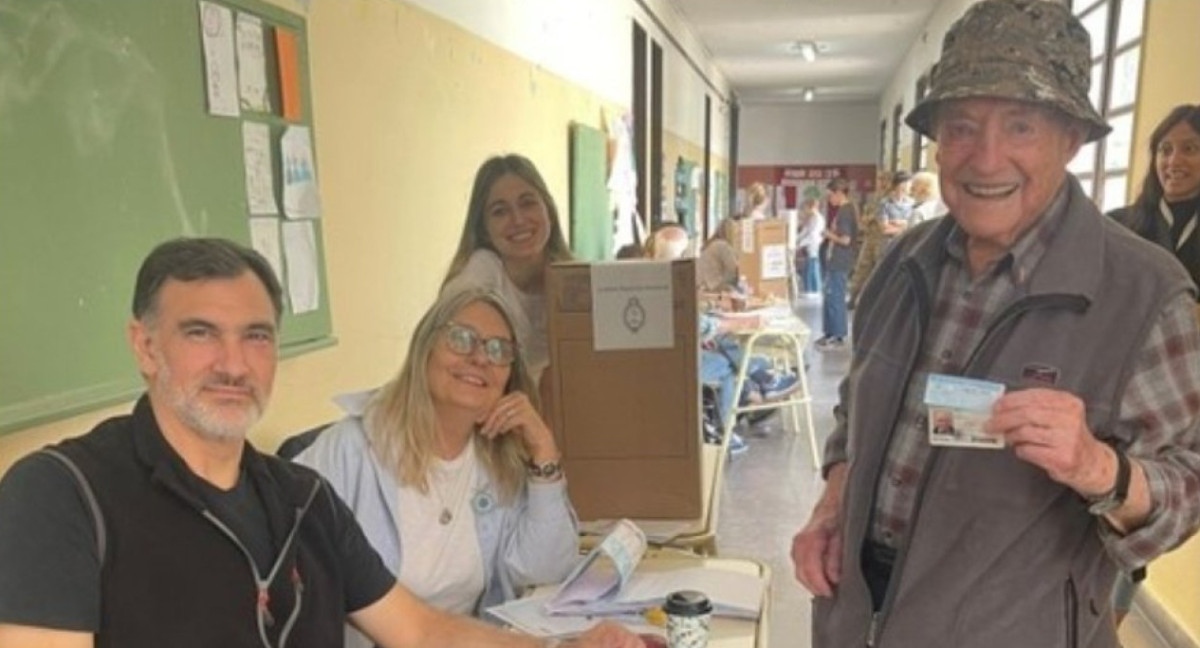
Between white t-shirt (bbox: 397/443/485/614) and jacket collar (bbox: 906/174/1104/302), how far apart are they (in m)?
1.07

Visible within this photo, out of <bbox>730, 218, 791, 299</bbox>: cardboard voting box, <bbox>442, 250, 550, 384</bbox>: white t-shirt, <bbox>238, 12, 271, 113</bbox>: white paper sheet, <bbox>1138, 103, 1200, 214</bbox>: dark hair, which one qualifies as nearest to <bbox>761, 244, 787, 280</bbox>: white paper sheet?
<bbox>730, 218, 791, 299</bbox>: cardboard voting box

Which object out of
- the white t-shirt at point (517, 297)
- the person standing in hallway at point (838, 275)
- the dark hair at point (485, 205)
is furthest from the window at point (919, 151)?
the white t-shirt at point (517, 297)

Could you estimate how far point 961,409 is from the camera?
1.10 metres

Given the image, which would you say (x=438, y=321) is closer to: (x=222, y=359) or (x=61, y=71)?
(x=222, y=359)

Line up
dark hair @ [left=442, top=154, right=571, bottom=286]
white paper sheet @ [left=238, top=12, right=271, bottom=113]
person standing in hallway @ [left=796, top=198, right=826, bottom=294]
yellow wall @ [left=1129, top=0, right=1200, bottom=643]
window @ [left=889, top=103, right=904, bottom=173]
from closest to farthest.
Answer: white paper sheet @ [left=238, top=12, right=271, bottom=113] → dark hair @ [left=442, top=154, right=571, bottom=286] → yellow wall @ [left=1129, top=0, right=1200, bottom=643] → window @ [left=889, top=103, right=904, bottom=173] → person standing in hallway @ [left=796, top=198, right=826, bottom=294]

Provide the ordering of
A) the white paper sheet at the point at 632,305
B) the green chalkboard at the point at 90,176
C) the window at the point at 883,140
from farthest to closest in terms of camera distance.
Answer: the window at the point at 883,140
the white paper sheet at the point at 632,305
the green chalkboard at the point at 90,176

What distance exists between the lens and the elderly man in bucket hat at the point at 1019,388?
3.59 ft

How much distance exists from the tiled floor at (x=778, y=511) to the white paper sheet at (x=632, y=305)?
1.51 meters

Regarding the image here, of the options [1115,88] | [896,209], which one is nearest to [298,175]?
[1115,88]

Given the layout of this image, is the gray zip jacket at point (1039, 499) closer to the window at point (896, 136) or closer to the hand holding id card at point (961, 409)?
the hand holding id card at point (961, 409)

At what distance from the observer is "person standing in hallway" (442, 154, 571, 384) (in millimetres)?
2498

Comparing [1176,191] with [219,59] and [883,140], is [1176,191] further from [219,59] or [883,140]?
[883,140]

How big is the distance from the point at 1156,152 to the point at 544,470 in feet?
6.71

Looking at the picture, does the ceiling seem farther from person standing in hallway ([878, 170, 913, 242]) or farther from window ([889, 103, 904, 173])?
person standing in hallway ([878, 170, 913, 242])
